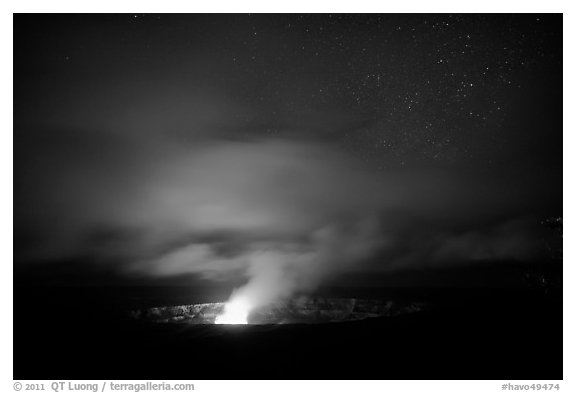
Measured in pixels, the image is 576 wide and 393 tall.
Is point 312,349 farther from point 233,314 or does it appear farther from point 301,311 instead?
point 301,311

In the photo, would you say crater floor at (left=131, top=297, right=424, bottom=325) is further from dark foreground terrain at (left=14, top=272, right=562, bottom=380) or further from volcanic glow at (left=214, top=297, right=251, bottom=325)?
dark foreground terrain at (left=14, top=272, right=562, bottom=380)

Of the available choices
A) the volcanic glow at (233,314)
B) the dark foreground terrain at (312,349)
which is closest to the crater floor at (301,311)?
the volcanic glow at (233,314)

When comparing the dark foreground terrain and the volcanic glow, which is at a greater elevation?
the dark foreground terrain

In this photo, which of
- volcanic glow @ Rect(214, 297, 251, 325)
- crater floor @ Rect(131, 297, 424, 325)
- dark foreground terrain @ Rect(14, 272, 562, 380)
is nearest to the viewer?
dark foreground terrain @ Rect(14, 272, 562, 380)

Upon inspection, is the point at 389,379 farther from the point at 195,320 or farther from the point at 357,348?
the point at 195,320

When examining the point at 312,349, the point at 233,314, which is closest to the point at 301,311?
the point at 233,314

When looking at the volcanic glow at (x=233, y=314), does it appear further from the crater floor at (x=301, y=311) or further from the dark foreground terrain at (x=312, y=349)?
the dark foreground terrain at (x=312, y=349)

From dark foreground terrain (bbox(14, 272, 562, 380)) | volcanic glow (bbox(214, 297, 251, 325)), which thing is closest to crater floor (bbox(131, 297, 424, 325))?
volcanic glow (bbox(214, 297, 251, 325))
